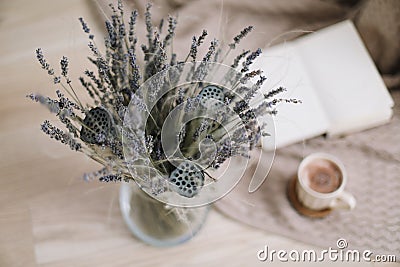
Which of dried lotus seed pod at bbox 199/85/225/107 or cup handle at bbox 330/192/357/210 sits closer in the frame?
dried lotus seed pod at bbox 199/85/225/107

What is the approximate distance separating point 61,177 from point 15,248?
0.49ft

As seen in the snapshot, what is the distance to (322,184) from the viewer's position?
39.2 inches

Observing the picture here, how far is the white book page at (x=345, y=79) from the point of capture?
3.59 feet

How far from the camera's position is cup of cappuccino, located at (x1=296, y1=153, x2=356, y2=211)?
979mm

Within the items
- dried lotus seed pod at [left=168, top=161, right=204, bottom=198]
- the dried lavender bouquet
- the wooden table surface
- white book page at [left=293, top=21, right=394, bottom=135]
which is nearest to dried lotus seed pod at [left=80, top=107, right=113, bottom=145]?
the dried lavender bouquet

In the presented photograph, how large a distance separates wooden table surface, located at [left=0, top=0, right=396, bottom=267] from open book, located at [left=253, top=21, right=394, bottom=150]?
0.23 m

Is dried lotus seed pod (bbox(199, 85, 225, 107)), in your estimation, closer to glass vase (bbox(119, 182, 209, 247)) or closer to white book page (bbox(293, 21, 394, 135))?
glass vase (bbox(119, 182, 209, 247))

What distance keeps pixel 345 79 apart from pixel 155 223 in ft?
1.61

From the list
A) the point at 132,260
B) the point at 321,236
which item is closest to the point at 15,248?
the point at 132,260

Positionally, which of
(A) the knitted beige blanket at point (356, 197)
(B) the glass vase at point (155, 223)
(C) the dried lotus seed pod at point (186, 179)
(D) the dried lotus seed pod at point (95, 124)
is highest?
(D) the dried lotus seed pod at point (95, 124)

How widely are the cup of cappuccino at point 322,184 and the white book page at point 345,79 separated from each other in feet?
0.36

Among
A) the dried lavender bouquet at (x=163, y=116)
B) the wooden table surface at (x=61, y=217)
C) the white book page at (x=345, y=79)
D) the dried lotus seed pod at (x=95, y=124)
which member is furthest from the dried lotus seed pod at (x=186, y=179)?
the white book page at (x=345, y=79)

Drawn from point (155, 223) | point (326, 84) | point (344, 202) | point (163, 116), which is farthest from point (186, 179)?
point (326, 84)

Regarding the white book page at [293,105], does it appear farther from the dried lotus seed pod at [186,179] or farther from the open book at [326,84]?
the dried lotus seed pod at [186,179]
